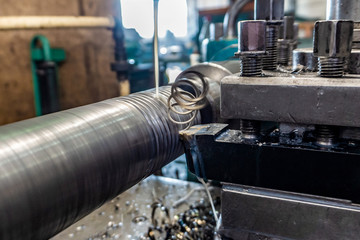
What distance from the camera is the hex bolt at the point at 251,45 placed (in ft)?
1.67

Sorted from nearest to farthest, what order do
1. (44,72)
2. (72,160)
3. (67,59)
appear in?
(72,160) → (44,72) → (67,59)

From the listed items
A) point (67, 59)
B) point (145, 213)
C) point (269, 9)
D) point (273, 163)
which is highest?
point (269, 9)

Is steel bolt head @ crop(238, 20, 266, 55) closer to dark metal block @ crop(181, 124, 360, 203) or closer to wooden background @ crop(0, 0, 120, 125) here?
dark metal block @ crop(181, 124, 360, 203)

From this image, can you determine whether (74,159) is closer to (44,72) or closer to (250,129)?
(250,129)

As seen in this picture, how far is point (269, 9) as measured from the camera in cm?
67

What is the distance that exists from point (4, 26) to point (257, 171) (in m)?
1.78

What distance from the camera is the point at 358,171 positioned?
44 centimetres

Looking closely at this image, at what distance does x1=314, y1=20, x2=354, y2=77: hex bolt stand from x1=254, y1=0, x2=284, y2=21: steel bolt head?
0.22 meters

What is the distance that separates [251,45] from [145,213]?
2.02ft

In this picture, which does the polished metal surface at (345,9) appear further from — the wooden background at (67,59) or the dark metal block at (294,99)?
the wooden background at (67,59)

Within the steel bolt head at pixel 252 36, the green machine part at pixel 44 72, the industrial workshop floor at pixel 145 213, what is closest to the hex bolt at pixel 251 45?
the steel bolt head at pixel 252 36

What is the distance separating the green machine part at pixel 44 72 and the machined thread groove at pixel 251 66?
1.65 metres

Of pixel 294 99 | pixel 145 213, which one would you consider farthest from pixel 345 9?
pixel 145 213

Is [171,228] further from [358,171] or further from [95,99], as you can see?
[95,99]
